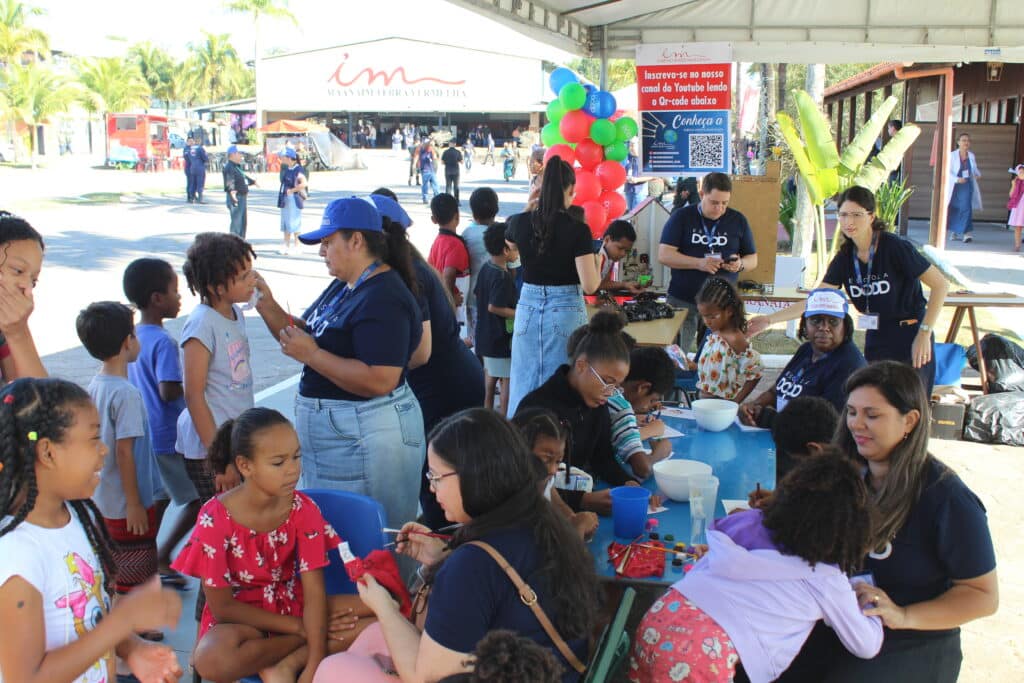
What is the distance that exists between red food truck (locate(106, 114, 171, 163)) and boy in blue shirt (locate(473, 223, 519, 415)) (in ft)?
131

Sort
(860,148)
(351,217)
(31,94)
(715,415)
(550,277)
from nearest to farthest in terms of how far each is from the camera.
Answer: (351,217), (715,415), (550,277), (860,148), (31,94)

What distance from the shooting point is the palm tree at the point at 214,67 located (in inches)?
2687

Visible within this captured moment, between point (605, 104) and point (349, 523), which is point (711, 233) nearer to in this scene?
point (605, 104)

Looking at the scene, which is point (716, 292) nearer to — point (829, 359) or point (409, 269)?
point (829, 359)

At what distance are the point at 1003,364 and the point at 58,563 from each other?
660cm

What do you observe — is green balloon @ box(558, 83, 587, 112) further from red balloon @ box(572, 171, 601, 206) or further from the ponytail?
the ponytail

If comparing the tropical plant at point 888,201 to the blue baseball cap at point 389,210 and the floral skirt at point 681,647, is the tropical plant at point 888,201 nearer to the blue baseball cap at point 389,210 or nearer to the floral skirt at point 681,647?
the blue baseball cap at point 389,210

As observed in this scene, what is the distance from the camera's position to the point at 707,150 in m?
8.30

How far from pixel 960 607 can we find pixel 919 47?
6.82 m

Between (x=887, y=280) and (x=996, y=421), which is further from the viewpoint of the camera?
(x=996, y=421)

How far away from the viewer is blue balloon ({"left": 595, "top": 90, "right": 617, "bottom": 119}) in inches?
367

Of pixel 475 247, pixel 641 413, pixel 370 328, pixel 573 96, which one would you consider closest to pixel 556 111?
pixel 573 96

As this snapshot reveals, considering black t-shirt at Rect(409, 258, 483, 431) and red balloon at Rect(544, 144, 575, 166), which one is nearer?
black t-shirt at Rect(409, 258, 483, 431)

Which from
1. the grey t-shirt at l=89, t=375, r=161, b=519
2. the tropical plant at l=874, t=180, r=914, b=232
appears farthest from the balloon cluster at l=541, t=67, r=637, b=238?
the grey t-shirt at l=89, t=375, r=161, b=519
